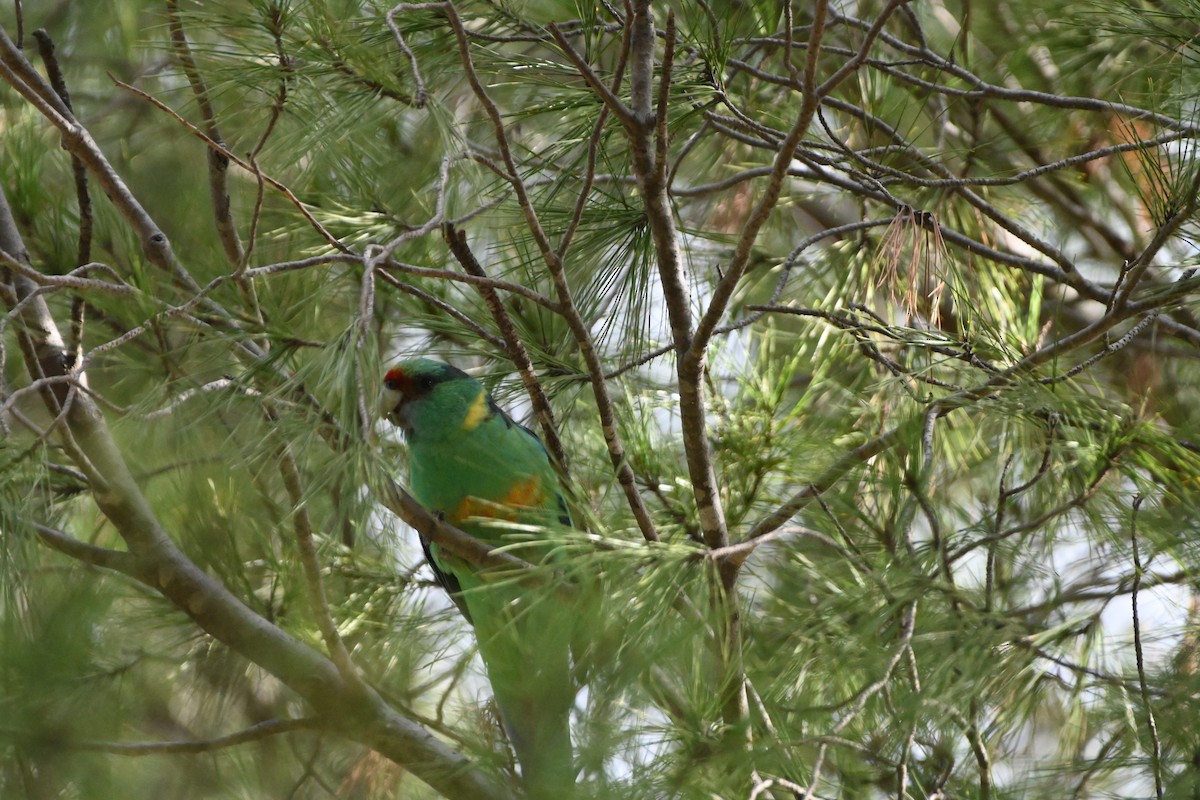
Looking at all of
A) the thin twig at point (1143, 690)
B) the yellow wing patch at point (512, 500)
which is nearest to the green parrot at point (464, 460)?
the yellow wing patch at point (512, 500)

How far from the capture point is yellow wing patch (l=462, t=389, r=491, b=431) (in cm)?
219

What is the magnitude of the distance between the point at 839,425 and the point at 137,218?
1288 millimetres

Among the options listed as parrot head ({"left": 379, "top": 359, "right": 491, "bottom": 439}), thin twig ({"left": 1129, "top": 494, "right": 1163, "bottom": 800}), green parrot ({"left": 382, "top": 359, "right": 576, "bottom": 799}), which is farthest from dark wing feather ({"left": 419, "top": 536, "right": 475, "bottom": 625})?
thin twig ({"left": 1129, "top": 494, "right": 1163, "bottom": 800})

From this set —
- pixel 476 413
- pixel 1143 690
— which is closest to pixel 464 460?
pixel 476 413

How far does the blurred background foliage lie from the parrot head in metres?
0.09

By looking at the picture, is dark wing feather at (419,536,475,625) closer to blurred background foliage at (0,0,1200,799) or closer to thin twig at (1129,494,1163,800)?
blurred background foliage at (0,0,1200,799)

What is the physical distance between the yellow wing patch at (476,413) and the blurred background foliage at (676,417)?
0.11 metres

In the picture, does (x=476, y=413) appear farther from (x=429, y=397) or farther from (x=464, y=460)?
(x=464, y=460)

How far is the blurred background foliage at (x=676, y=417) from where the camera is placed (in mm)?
1321

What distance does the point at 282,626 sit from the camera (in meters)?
2.21

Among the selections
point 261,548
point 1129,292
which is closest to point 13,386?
point 261,548

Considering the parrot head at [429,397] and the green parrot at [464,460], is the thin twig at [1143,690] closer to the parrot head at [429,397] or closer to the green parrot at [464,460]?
the green parrot at [464,460]

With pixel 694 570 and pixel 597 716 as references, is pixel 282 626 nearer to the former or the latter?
pixel 597 716

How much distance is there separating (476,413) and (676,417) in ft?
1.49
